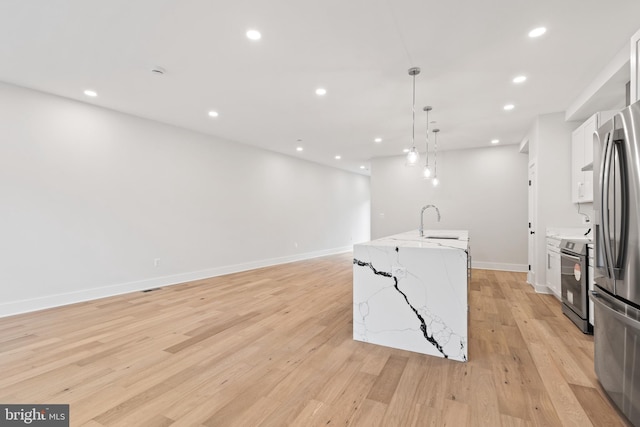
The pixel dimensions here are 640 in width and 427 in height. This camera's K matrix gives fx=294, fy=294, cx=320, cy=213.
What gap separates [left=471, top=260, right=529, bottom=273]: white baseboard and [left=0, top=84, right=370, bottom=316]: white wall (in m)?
4.67

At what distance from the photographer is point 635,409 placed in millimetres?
1544

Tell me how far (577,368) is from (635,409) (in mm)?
767

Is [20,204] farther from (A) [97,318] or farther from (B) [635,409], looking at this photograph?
(B) [635,409]

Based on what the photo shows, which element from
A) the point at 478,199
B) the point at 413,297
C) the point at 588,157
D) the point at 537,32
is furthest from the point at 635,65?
the point at 478,199

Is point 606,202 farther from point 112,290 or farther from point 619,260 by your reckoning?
point 112,290

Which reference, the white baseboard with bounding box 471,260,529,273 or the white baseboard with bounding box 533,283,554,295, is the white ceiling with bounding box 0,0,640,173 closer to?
the white baseboard with bounding box 533,283,554,295

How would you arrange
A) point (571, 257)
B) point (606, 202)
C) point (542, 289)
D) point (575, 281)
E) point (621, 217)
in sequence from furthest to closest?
point (542, 289), point (571, 257), point (575, 281), point (606, 202), point (621, 217)

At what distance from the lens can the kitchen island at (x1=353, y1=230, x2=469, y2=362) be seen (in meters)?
2.36

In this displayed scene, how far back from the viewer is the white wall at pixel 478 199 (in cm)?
624

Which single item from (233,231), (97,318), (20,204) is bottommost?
(97,318)

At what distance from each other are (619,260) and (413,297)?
1.31 meters

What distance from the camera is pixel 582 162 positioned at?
3809mm

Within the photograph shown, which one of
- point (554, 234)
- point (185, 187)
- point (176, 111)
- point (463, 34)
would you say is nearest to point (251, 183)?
point (185, 187)

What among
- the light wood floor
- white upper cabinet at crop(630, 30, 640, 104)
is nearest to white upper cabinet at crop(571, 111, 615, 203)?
white upper cabinet at crop(630, 30, 640, 104)
